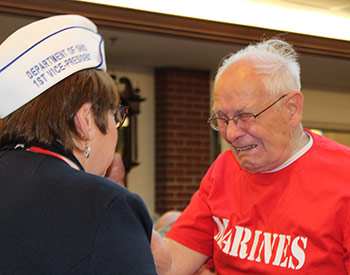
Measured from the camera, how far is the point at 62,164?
1076 mm

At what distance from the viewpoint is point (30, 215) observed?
39.7 inches

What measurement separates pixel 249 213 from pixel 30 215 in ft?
3.12

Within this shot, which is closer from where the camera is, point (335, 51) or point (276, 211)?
point (276, 211)

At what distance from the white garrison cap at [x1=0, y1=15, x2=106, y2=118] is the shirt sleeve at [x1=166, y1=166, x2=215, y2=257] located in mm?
912

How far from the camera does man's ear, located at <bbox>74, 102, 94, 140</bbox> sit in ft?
3.70

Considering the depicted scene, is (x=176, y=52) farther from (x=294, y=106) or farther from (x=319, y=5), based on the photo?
(x=294, y=106)

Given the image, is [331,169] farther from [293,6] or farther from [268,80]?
[293,6]

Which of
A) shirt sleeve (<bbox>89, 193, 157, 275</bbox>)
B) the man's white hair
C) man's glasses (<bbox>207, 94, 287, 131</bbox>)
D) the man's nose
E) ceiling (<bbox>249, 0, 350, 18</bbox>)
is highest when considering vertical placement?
ceiling (<bbox>249, 0, 350, 18</bbox>)

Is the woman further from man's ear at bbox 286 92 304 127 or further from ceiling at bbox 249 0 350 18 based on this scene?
ceiling at bbox 249 0 350 18

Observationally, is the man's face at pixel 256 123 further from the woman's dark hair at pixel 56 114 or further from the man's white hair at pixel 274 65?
the woman's dark hair at pixel 56 114

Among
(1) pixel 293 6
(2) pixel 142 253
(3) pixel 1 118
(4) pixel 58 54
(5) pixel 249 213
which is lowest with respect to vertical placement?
(5) pixel 249 213

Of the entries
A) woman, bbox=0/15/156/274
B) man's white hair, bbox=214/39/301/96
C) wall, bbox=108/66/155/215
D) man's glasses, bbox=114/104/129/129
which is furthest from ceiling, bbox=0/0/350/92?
woman, bbox=0/15/156/274

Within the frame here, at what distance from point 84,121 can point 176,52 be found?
17.8ft

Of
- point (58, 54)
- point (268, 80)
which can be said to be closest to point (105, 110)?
point (58, 54)
